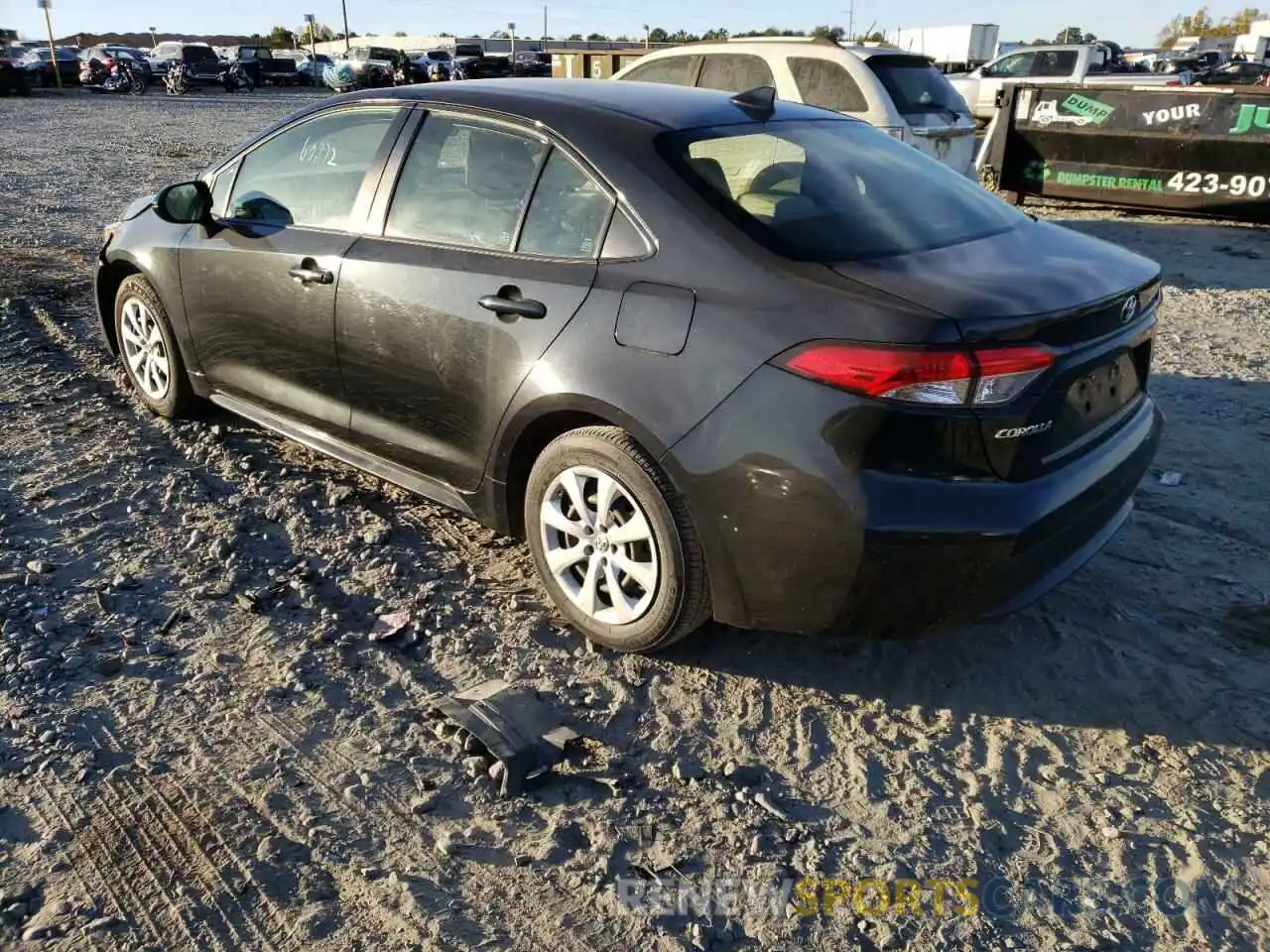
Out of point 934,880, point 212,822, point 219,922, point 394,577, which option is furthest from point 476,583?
point 934,880

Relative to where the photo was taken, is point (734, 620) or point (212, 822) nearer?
point (212, 822)

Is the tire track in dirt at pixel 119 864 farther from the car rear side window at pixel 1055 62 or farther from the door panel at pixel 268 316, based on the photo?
the car rear side window at pixel 1055 62

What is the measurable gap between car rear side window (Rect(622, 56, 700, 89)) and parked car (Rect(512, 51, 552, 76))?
1233 inches

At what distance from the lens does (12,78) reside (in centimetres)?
3294

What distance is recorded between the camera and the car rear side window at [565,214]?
3.12 meters

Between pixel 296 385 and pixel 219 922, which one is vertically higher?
pixel 296 385

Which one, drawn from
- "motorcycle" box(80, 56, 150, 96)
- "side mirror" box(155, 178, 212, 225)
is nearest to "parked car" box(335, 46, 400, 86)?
"motorcycle" box(80, 56, 150, 96)

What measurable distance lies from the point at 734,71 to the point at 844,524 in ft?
25.0

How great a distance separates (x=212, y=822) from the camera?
2.53m

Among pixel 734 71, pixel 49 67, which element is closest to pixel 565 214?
pixel 734 71

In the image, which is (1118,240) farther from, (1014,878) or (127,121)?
(127,121)

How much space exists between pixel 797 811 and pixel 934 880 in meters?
0.38

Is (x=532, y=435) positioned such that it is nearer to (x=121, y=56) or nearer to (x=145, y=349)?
(x=145, y=349)

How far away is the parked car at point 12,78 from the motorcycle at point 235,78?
28.5 ft
